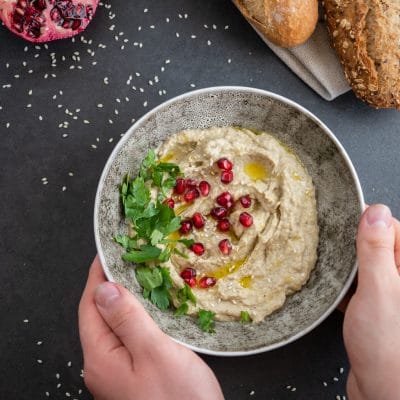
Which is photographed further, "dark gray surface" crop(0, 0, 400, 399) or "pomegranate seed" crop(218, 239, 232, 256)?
"dark gray surface" crop(0, 0, 400, 399)

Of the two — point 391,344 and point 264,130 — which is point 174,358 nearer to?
point 391,344

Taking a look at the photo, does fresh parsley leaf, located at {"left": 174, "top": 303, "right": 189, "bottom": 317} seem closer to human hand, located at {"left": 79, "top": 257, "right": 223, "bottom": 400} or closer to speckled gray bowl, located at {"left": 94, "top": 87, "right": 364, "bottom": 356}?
speckled gray bowl, located at {"left": 94, "top": 87, "right": 364, "bottom": 356}

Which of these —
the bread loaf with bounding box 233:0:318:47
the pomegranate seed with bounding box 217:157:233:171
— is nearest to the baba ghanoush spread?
the pomegranate seed with bounding box 217:157:233:171

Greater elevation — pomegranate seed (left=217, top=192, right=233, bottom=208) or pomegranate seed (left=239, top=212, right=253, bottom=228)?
pomegranate seed (left=217, top=192, right=233, bottom=208)

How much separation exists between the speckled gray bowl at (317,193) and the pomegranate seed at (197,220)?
40 cm

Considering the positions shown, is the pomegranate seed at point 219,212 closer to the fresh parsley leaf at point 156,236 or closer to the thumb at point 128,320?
the fresh parsley leaf at point 156,236

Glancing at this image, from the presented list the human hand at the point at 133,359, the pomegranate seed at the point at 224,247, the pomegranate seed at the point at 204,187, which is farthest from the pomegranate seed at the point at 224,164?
the human hand at the point at 133,359

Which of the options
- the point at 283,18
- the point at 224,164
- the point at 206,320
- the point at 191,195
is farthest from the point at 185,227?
the point at 283,18

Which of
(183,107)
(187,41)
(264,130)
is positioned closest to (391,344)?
(264,130)

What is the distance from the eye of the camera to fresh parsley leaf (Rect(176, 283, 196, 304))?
3064mm

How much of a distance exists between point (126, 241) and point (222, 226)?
520 millimetres

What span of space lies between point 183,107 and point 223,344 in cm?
127

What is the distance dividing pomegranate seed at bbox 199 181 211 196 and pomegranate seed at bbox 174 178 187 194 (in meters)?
0.09

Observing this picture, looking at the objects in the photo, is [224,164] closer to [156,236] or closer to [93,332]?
[156,236]
